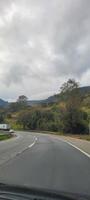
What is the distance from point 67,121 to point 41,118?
2909 centimetres

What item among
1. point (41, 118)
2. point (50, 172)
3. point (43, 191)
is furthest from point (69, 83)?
point (43, 191)

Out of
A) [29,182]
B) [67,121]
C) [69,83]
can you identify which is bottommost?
[29,182]

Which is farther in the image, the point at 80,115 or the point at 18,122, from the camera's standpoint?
the point at 18,122

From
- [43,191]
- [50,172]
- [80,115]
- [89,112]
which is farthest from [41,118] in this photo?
[43,191]

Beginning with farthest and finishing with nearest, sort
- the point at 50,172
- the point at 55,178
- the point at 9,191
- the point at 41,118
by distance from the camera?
1. the point at 41,118
2. the point at 50,172
3. the point at 55,178
4. the point at 9,191

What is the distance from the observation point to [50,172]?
614 inches

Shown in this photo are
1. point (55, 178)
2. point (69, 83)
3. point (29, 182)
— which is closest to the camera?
point (29, 182)

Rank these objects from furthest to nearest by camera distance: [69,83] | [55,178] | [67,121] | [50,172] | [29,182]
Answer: [69,83] → [67,121] → [50,172] → [55,178] → [29,182]

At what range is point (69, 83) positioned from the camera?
115 m

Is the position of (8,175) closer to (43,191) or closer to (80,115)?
(43,191)

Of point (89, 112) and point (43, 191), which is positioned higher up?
point (89, 112)

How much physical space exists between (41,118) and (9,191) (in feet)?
421

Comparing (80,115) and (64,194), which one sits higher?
(80,115)

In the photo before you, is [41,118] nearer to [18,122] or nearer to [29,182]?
[18,122]
